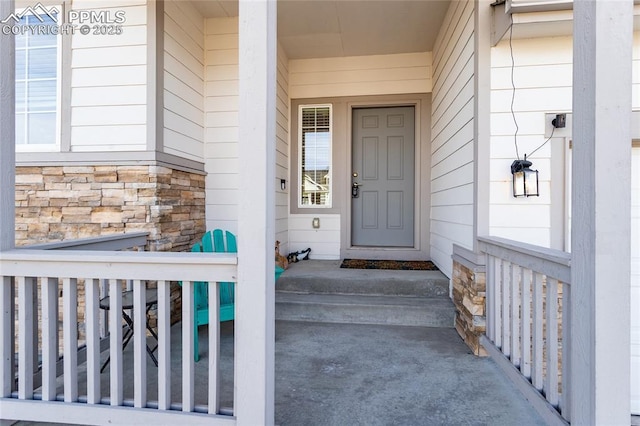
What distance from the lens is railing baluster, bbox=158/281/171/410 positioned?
5.20ft

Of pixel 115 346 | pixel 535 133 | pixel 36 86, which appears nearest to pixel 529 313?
pixel 535 133

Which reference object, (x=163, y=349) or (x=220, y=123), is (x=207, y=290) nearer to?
(x=163, y=349)

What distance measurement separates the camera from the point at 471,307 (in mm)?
2625

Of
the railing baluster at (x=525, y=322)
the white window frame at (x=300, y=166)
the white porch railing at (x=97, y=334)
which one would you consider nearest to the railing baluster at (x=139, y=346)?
the white porch railing at (x=97, y=334)

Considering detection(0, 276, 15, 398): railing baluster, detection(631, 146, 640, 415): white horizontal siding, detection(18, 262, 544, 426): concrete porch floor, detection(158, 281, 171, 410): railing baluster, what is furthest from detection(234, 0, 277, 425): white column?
detection(631, 146, 640, 415): white horizontal siding

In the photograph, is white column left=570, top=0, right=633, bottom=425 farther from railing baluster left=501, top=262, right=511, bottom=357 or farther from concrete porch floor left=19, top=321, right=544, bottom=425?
railing baluster left=501, top=262, right=511, bottom=357

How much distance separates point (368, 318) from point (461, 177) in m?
1.51

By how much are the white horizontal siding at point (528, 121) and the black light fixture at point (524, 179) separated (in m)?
0.06

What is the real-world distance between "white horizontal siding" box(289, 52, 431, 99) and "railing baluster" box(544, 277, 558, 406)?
3.38 meters

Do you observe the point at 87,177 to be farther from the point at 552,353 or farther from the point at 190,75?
the point at 552,353

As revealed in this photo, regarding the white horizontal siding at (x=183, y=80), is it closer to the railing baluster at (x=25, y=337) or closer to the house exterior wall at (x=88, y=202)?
the house exterior wall at (x=88, y=202)

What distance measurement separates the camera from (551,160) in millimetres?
2512

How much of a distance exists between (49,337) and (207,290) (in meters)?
1.13

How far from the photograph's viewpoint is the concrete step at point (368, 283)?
3.39m
